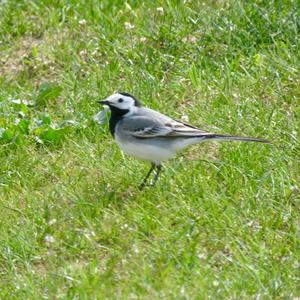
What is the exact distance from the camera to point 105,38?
32.5ft

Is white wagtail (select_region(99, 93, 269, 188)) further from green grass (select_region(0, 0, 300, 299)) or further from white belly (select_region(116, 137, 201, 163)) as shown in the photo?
green grass (select_region(0, 0, 300, 299))

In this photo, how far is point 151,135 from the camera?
305 inches

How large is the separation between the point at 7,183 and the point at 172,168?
1.26 metres

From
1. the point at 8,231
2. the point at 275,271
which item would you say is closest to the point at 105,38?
the point at 8,231

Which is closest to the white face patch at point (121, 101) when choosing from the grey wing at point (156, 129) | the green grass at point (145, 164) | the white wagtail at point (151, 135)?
the white wagtail at point (151, 135)

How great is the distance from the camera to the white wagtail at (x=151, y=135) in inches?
302

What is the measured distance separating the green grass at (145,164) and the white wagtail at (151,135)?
20 centimetres

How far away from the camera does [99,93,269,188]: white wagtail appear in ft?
25.2

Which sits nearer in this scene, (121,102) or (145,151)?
(145,151)

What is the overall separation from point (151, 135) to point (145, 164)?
1.51ft

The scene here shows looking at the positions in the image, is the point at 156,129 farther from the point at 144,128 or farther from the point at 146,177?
the point at 146,177

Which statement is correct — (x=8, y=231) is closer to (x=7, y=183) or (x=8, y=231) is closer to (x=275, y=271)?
(x=7, y=183)

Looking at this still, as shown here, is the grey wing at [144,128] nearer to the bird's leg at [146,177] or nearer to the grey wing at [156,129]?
the grey wing at [156,129]

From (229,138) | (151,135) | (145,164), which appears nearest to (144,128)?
(151,135)
